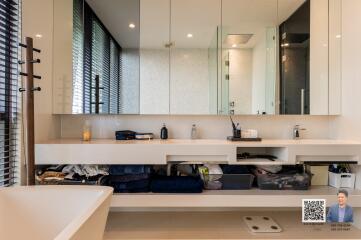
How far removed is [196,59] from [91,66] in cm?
102

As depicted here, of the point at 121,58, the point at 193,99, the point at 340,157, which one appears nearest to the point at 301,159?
the point at 340,157

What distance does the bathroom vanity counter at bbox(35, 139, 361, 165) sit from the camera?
73.6 inches

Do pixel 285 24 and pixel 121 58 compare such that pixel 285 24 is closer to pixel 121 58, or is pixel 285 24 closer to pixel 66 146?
pixel 121 58

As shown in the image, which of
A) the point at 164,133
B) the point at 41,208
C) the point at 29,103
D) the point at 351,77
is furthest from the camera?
the point at 164,133

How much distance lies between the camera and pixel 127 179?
77.4 inches

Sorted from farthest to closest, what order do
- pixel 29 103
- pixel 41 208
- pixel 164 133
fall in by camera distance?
pixel 164 133, pixel 29 103, pixel 41 208

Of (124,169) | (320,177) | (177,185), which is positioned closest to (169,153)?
(177,185)

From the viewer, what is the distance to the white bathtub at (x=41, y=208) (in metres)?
1.36

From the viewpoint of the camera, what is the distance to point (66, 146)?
1875 millimetres

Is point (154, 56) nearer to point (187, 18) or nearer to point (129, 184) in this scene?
point (187, 18)

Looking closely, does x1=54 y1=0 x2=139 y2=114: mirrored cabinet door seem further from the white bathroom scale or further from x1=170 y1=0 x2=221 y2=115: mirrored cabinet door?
the white bathroom scale

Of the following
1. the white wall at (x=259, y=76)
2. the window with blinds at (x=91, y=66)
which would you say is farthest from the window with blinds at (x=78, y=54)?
the white wall at (x=259, y=76)

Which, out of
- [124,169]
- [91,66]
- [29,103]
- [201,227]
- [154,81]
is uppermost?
[91,66]

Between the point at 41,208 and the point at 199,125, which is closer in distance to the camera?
the point at 41,208
